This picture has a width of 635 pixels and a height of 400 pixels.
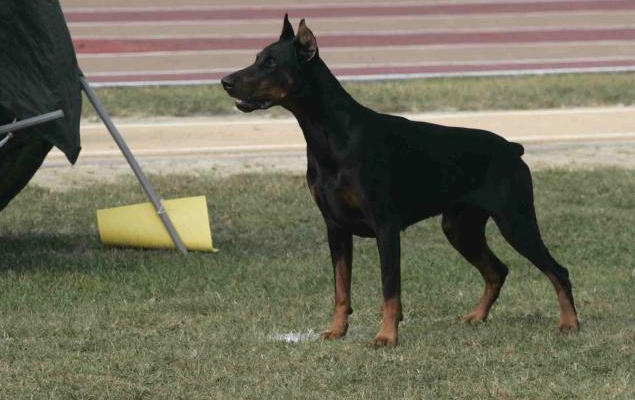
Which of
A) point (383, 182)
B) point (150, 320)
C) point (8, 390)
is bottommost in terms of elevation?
point (150, 320)

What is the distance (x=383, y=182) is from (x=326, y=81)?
534 mm

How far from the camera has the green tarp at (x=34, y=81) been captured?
9258 millimetres

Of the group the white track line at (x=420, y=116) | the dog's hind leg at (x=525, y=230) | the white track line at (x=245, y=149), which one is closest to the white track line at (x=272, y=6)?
the white track line at (x=420, y=116)

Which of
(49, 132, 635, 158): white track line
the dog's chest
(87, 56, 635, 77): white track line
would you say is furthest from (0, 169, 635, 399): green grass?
(87, 56, 635, 77): white track line

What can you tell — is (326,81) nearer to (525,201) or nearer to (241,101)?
(241,101)

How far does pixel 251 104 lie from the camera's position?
7340mm

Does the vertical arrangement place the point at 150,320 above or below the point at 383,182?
below

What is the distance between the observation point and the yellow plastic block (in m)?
10.5

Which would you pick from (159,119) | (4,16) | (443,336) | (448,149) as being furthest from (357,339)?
(159,119)

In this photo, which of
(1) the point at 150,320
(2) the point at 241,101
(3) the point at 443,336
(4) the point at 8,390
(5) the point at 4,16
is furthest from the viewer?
(5) the point at 4,16

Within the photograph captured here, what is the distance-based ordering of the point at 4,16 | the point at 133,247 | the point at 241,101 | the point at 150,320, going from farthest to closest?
the point at 133,247 < the point at 4,16 < the point at 150,320 < the point at 241,101

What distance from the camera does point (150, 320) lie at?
27.5ft

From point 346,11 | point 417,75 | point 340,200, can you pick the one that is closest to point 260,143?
point 417,75

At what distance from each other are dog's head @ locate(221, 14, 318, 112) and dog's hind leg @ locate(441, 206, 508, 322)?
1124mm
